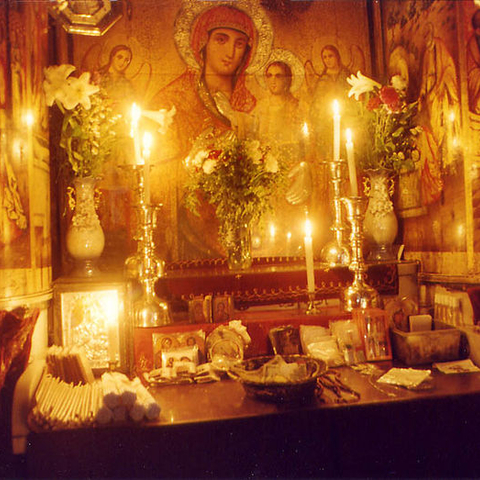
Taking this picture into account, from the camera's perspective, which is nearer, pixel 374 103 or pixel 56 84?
pixel 56 84

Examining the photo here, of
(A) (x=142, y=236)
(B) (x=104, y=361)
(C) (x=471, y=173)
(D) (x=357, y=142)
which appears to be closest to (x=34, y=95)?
(A) (x=142, y=236)

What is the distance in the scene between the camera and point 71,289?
2.53 m

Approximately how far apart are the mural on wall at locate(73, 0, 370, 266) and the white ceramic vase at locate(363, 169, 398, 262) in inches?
15.9


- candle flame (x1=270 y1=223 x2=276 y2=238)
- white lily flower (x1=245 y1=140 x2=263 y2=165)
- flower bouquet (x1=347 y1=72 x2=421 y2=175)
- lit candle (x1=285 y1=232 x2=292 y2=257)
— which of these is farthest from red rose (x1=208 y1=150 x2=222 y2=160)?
flower bouquet (x1=347 y1=72 x2=421 y2=175)

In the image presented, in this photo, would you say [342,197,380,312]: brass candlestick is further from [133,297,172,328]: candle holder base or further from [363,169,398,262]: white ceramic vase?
[133,297,172,328]: candle holder base

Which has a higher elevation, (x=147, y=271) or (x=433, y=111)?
(x=433, y=111)

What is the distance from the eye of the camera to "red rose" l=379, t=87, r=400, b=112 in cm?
284

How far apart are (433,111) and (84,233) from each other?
244cm

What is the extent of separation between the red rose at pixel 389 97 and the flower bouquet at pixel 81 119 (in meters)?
1.71

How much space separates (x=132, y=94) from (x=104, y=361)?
198 centimetres

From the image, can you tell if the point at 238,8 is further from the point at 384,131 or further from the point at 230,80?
the point at 384,131

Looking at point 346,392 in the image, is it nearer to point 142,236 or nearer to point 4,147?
point 142,236

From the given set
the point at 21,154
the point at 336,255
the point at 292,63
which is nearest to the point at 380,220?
the point at 336,255

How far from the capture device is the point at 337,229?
107 inches
